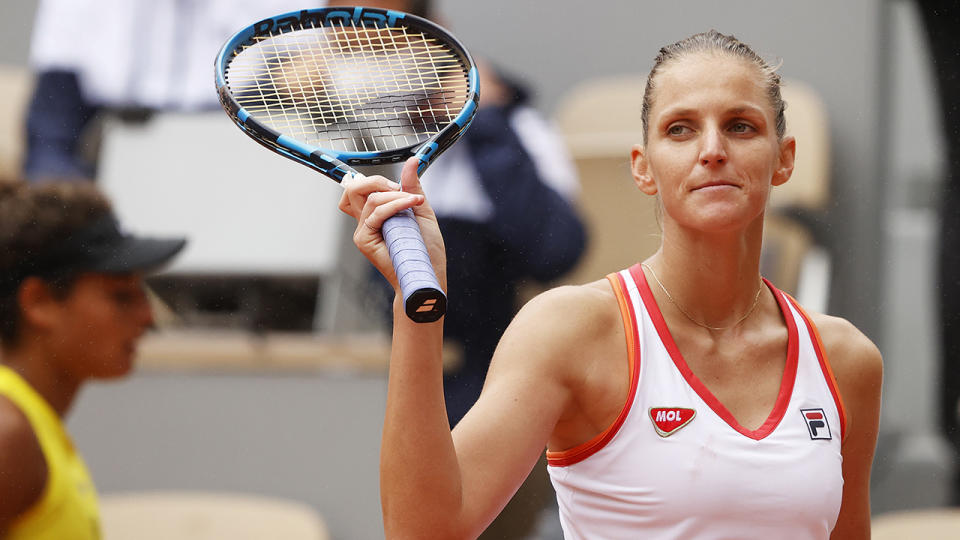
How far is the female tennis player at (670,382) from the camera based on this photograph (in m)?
0.95

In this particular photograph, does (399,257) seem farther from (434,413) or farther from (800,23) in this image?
(800,23)

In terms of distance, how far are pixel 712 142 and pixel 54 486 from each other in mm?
1028

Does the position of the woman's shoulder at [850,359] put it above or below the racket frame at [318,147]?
below

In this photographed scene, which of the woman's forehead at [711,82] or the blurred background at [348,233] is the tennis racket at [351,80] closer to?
the woman's forehead at [711,82]

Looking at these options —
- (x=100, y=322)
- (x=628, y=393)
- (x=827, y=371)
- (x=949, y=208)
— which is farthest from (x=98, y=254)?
(x=949, y=208)

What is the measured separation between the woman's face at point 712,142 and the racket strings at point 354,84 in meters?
0.24

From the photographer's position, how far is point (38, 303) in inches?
62.4

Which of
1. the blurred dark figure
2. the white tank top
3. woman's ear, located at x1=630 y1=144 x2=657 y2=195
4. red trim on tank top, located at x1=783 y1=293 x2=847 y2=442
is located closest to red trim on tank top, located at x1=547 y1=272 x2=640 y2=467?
the white tank top

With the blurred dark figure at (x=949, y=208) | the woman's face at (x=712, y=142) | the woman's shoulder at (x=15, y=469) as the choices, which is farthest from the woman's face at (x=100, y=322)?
the blurred dark figure at (x=949, y=208)

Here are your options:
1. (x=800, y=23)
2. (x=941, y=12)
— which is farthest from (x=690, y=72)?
(x=941, y=12)

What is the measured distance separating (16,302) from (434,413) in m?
0.92

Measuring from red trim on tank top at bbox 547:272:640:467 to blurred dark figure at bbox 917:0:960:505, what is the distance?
627 millimetres

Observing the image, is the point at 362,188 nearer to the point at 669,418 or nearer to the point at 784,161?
the point at 669,418

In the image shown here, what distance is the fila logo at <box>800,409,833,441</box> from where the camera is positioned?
107 centimetres
